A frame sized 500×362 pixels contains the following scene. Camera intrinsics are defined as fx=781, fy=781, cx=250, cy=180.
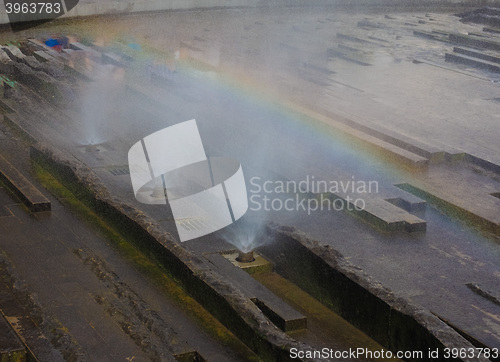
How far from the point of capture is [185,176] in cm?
648

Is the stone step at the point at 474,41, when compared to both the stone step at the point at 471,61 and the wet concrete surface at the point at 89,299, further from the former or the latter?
the wet concrete surface at the point at 89,299

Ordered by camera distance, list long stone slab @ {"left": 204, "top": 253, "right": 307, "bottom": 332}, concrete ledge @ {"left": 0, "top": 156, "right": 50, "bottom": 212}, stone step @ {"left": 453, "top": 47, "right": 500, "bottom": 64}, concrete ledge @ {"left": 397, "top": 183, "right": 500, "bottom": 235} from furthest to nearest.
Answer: stone step @ {"left": 453, "top": 47, "right": 500, "bottom": 64}, concrete ledge @ {"left": 397, "top": 183, "right": 500, "bottom": 235}, concrete ledge @ {"left": 0, "top": 156, "right": 50, "bottom": 212}, long stone slab @ {"left": 204, "top": 253, "right": 307, "bottom": 332}

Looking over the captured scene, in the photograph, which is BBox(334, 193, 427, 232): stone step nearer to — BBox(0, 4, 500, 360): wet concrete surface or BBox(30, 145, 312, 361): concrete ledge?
BBox(0, 4, 500, 360): wet concrete surface

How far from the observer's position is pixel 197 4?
16.2m

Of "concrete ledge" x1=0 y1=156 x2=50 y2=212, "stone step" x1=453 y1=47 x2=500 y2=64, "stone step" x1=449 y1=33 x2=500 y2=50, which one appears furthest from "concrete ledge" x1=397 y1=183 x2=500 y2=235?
"stone step" x1=449 y1=33 x2=500 y2=50

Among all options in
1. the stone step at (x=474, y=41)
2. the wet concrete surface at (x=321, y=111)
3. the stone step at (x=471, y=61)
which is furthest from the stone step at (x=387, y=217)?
the stone step at (x=474, y=41)

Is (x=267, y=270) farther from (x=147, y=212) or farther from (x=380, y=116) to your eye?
(x=380, y=116)

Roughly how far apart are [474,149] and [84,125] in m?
3.92

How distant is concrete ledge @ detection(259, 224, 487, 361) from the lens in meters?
3.94

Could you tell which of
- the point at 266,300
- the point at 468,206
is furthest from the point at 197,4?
the point at 266,300

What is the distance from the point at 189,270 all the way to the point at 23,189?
1843mm

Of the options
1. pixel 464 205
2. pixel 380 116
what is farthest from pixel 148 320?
pixel 380 116

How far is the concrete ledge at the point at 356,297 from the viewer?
3943mm

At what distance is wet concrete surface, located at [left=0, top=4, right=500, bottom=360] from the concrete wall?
1.94 feet
